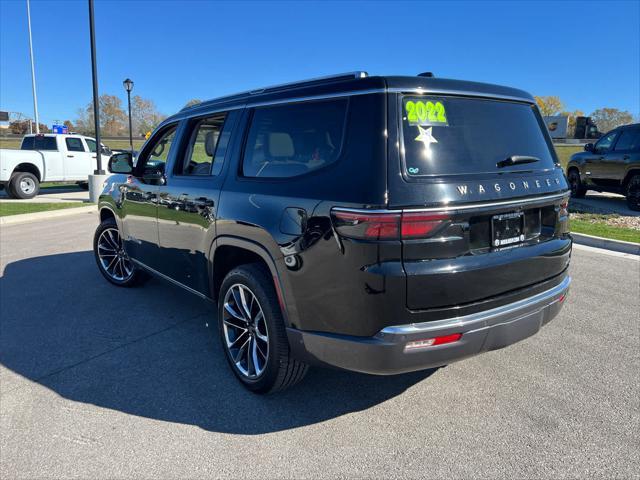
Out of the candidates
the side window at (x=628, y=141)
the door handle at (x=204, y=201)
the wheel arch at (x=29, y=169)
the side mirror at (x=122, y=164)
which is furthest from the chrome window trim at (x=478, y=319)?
the wheel arch at (x=29, y=169)

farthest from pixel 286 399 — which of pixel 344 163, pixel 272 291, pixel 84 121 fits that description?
pixel 84 121

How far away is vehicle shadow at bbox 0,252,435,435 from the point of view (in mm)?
2957

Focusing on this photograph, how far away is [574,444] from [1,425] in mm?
3316

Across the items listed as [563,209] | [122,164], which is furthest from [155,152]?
[563,209]

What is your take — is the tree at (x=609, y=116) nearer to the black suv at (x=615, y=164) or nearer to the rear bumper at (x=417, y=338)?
the black suv at (x=615, y=164)

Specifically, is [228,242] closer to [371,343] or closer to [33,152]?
[371,343]

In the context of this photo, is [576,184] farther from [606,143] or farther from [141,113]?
[141,113]

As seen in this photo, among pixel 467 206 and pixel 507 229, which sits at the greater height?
pixel 467 206

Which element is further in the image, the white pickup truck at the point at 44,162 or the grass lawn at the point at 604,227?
the white pickup truck at the point at 44,162

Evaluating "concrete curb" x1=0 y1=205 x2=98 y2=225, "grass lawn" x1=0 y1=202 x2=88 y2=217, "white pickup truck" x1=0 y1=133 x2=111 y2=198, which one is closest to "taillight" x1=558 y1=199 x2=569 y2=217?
"concrete curb" x1=0 y1=205 x2=98 y2=225

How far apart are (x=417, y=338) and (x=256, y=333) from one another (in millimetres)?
1212

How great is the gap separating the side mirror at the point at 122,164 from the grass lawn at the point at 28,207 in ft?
26.5

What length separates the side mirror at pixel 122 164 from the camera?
4.67 meters

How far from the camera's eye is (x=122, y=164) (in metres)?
4.69
